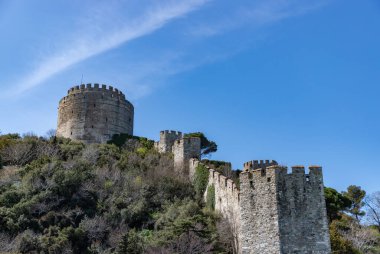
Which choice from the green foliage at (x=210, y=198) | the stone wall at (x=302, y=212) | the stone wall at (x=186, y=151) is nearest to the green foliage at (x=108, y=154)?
the stone wall at (x=186, y=151)

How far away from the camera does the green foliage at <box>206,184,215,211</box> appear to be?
29.9 meters

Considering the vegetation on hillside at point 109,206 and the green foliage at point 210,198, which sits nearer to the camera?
the vegetation on hillside at point 109,206

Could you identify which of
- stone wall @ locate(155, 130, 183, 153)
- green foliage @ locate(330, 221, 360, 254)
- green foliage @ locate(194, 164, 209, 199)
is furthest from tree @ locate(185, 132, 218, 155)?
green foliage @ locate(330, 221, 360, 254)

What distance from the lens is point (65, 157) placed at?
124ft

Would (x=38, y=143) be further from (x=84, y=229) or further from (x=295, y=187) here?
(x=295, y=187)

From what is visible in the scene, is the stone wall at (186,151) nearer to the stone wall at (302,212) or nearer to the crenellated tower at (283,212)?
the crenellated tower at (283,212)

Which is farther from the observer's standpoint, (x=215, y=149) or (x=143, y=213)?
(x=215, y=149)

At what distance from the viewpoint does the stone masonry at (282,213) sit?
21766 mm

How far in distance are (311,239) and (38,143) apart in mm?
24019

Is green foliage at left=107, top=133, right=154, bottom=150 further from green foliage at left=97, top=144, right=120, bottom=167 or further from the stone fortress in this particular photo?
the stone fortress

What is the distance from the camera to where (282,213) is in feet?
72.6

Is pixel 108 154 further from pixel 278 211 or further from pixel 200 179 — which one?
pixel 278 211

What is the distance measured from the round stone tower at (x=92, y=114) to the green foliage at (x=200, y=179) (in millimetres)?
13427

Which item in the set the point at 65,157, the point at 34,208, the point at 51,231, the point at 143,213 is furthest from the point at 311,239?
the point at 65,157
